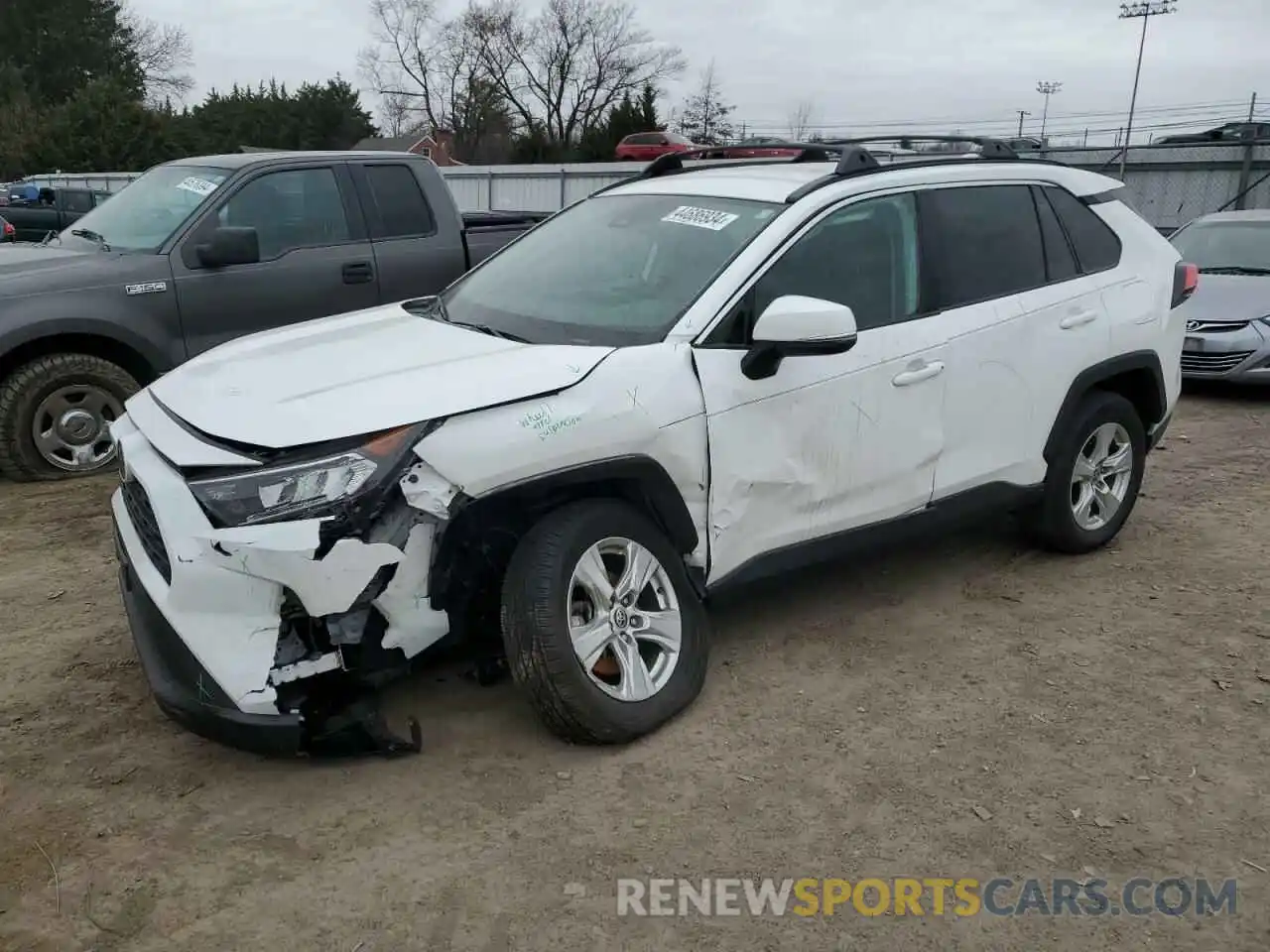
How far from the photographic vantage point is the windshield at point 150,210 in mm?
6418

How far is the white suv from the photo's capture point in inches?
114

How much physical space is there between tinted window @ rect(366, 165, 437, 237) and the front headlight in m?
4.37

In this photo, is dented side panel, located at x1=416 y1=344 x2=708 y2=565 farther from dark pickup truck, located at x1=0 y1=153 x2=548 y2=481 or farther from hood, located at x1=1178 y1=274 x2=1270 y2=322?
hood, located at x1=1178 y1=274 x2=1270 y2=322

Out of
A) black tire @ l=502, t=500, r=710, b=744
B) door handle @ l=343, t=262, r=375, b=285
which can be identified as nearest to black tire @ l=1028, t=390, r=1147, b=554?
black tire @ l=502, t=500, r=710, b=744

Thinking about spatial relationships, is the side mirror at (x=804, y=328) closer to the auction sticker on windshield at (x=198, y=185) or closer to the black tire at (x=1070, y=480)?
the black tire at (x=1070, y=480)

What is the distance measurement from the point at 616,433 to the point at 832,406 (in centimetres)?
93

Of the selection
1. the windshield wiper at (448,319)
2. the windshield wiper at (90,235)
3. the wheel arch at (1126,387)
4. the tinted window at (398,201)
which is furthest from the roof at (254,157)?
the wheel arch at (1126,387)

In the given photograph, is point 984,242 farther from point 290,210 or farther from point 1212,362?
point 1212,362

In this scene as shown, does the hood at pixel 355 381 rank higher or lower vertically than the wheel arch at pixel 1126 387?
higher

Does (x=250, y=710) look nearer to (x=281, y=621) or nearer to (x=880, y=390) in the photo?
(x=281, y=621)

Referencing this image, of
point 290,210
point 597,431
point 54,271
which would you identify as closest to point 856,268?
point 597,431

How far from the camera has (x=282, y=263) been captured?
652 cm

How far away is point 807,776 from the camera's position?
3236 millimetres

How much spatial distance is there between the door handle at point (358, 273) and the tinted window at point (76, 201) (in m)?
10.5
